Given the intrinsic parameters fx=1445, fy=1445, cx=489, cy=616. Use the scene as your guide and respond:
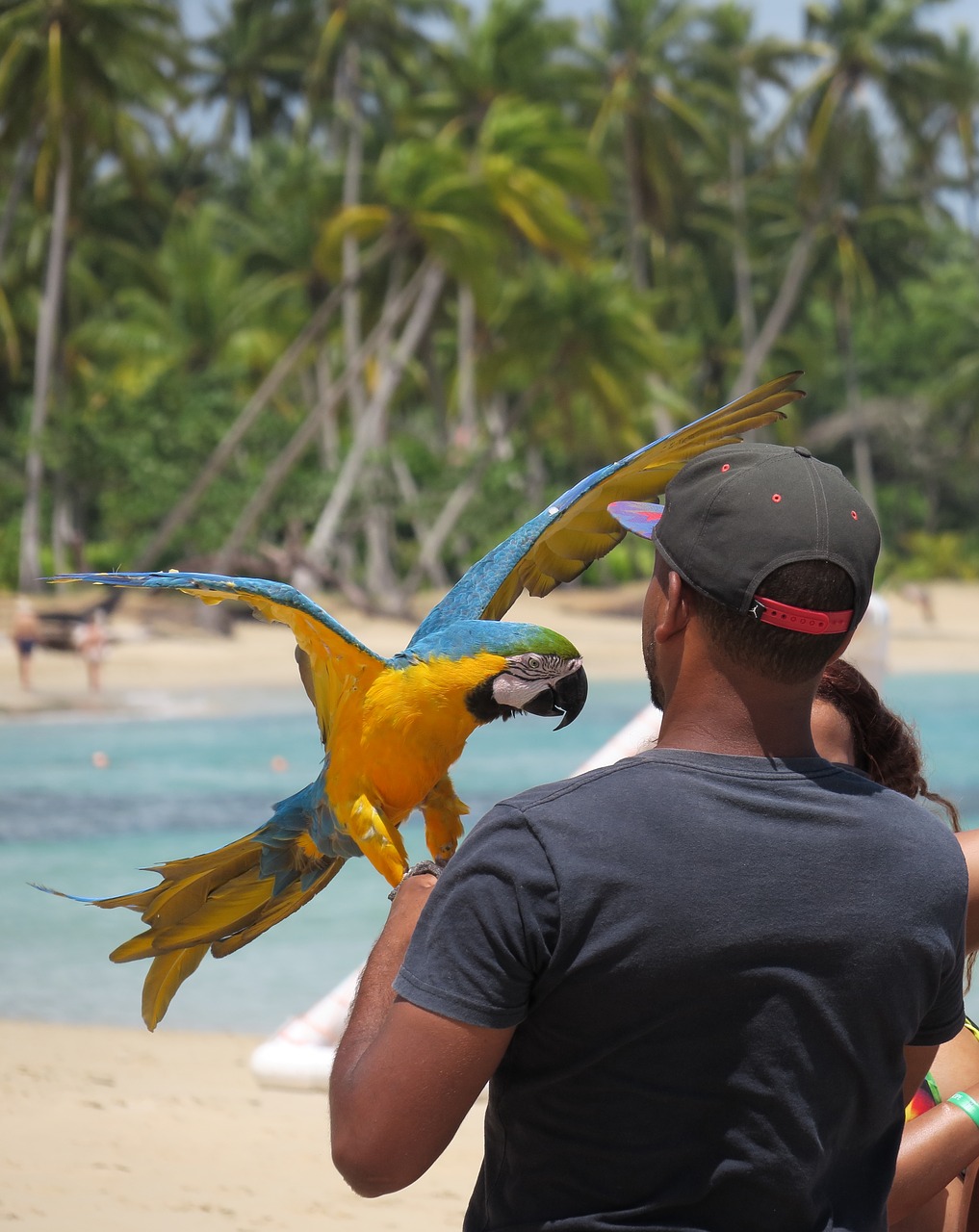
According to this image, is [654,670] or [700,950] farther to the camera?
[654,670]

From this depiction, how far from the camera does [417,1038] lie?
49.1 inches

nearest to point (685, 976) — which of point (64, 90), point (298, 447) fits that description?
point (298, 447)

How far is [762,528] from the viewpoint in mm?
1319

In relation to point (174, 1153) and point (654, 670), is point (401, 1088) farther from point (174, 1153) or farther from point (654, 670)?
point (174, 1153)

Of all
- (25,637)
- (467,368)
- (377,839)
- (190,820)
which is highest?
(377,839)

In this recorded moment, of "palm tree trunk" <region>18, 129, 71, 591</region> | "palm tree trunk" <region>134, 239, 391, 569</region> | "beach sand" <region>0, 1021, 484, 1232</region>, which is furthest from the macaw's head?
"palm tree trunk" <region>18, 129, 71, 591</region>

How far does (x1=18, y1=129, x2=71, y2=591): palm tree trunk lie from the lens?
79.0 feet

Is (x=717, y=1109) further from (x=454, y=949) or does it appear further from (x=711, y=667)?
(x=711, y=667)

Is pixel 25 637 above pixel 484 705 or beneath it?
beneath

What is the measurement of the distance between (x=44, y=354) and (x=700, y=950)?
83.0 feet

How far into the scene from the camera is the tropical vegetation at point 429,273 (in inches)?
979

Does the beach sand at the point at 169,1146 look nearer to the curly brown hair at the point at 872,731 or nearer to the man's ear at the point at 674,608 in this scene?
the curly brown hair at the point at 872,731

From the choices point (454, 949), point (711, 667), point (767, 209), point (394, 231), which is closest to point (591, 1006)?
point (454, 949)

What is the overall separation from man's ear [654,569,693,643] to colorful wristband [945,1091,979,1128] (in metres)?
0.78
